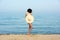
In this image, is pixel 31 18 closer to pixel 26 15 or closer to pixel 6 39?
pixel 26 15

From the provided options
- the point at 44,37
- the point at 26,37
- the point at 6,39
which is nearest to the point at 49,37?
the point at 44,37

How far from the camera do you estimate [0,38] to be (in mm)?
15352

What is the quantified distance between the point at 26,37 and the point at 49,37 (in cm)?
126

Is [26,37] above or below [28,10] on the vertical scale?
below

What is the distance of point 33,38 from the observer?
601 inches

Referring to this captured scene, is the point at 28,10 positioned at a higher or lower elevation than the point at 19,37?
higher

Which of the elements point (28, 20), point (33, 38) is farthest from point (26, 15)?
point (33, 38)

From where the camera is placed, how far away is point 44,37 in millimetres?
15773

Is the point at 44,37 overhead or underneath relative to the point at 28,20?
underneath

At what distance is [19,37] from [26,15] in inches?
49.7

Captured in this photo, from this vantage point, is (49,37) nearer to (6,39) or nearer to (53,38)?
(53,38)

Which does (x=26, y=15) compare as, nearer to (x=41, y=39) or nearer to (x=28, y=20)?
(x=28, y=20)

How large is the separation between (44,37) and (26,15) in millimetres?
1598

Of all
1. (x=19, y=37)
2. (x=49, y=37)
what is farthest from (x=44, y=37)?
(x=19, y=37)
